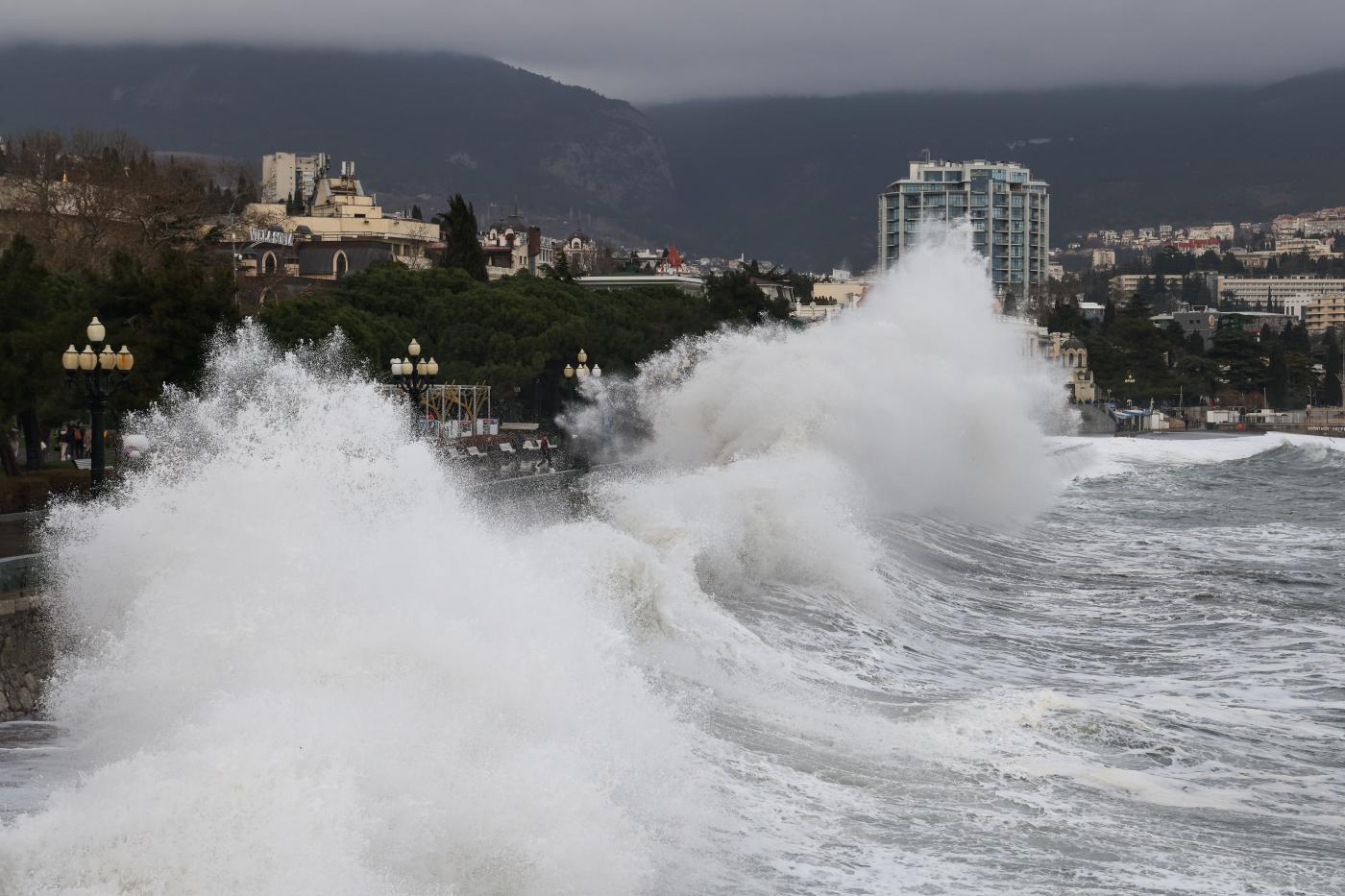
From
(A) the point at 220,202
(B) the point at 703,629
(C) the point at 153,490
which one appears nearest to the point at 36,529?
(C) the point at 153,490

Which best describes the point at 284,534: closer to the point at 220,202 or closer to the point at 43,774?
the point at 43,774

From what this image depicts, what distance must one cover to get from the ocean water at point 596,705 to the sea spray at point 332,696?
0.03 metres

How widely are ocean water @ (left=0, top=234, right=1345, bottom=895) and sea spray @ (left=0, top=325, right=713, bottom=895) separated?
26 millimetres

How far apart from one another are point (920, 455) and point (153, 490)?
25.7 metres

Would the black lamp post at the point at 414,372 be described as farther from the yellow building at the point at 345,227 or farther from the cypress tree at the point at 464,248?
the yellow building at the point at 345,227

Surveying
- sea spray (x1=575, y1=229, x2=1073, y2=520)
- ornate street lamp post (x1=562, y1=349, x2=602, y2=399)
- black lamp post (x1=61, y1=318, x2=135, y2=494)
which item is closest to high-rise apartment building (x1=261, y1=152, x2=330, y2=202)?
ornate street lamp post (x1=562, y1=349, x2=602, y2=399)

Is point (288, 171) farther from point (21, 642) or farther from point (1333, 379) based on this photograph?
point (21, 642)

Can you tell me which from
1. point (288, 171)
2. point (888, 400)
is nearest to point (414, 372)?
point (888, 400)

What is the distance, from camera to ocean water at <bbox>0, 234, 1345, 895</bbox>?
9.10m

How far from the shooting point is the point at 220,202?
10488 cm

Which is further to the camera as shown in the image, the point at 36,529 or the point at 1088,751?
the point at 36,529

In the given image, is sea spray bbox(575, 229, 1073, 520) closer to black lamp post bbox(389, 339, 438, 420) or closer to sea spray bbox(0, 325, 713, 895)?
black lamp post bbox(389, 339, 438, 420)

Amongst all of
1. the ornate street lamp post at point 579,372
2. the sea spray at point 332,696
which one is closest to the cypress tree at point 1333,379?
the ornate street lamp post at point 579,372

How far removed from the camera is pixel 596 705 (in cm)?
1229
